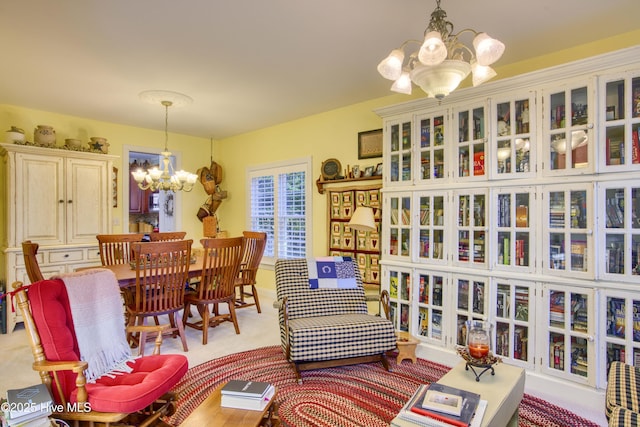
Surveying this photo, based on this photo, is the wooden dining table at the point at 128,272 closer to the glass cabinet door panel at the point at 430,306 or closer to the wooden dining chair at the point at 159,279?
the wooden dining chair at the point at 159,279

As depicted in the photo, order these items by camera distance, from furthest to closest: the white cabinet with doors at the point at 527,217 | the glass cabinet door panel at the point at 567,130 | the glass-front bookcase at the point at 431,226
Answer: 1. the glass-front bookcase at the point at 431,226
2. the glass cabinet door panel at the point at 567,130
3. the white cabinet with doors at the point at 527,217

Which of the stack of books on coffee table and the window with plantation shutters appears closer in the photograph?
the stack of books on coffee table

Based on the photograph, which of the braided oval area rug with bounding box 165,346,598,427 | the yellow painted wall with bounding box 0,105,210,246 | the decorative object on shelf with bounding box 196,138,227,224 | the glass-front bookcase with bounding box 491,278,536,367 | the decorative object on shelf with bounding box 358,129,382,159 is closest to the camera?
the braided oval area rug with bounding box 165,346,598,427

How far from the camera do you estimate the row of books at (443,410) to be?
1.49m

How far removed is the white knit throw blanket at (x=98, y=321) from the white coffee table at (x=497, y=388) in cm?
191

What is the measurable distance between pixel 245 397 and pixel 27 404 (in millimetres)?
910

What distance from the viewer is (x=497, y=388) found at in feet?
5.88

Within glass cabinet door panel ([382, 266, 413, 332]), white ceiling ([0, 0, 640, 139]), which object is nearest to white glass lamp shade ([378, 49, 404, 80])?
white ceiling ([0, 0, 640, 139])

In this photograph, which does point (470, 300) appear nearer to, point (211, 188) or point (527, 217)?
point (527, 217)

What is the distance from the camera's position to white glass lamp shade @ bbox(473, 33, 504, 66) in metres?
1.67

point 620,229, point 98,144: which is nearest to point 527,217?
point 620,229

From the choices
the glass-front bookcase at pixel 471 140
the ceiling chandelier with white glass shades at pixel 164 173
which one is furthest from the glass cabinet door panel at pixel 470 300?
the ceiling chandelier with white glass shades at pixel 164 173

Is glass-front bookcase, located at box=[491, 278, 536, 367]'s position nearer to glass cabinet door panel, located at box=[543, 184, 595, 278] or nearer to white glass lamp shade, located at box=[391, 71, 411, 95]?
glass cabinet door panel, located at box=[543, 184, 595, 278]

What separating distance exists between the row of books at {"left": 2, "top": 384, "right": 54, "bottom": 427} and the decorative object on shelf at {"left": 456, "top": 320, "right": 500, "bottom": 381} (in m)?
2.08
